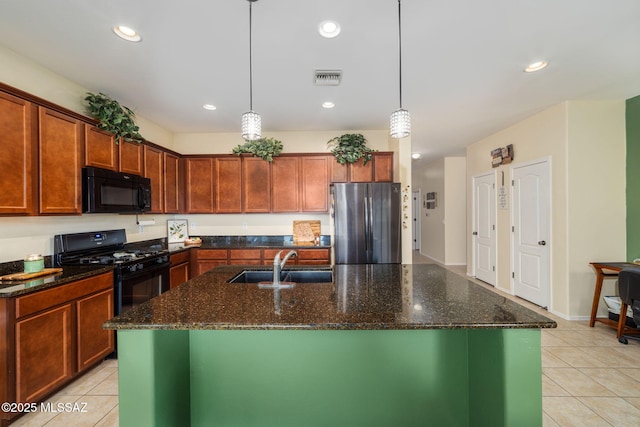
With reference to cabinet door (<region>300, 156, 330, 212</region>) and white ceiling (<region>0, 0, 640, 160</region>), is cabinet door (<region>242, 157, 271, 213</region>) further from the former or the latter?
white ceiling (<region>0, 0, 640, 160</region>)

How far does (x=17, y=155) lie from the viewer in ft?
6.62

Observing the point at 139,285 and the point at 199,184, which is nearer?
the point at 139,285

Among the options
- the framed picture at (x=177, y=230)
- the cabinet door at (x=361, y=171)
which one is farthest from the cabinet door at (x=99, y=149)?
the cabinet door at (x=361, y=171)

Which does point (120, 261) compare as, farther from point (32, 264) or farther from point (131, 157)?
point (131, 157)

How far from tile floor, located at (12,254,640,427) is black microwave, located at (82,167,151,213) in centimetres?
147

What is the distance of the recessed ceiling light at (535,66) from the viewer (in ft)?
8.02

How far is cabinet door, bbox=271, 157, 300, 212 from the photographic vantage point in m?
4.12

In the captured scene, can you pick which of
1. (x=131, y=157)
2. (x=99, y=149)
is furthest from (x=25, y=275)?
(x=131, y=157)

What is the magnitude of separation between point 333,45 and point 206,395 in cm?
254

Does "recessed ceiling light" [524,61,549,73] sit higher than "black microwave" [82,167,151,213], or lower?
higher

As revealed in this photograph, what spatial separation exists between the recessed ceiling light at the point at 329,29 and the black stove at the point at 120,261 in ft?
8.65

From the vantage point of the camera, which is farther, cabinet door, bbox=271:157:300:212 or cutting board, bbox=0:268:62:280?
cabinet door, bbox=271:157:300:212

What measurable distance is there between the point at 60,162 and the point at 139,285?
51.0 inches

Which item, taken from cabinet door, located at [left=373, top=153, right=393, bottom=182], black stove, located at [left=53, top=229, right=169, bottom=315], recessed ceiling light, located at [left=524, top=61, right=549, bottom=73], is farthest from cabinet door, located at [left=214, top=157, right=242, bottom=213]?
recessed ceiling light, located at [left=524, top=61, right=549, bottom=73]
